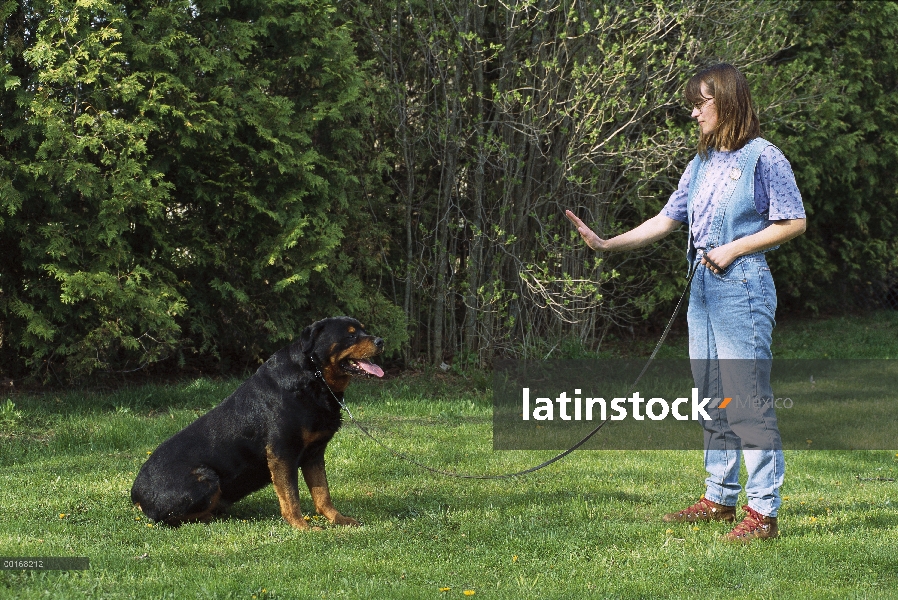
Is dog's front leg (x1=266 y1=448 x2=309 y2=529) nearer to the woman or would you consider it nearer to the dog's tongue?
the dog's tongue

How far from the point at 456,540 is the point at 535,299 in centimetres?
534

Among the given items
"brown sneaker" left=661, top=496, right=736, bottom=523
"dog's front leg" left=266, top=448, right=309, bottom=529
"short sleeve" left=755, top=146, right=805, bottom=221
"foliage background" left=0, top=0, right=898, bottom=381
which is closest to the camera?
"short sleeve" left=755, top=146, right=805, bottom=221

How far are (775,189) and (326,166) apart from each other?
513 cm

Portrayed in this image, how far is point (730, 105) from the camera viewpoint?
14.1 feet

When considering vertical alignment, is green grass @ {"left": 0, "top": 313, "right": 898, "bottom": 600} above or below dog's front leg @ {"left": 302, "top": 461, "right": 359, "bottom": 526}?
below

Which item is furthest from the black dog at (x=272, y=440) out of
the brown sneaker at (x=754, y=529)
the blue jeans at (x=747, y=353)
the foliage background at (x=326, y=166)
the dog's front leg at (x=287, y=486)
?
the foliage background at (x=326, y=166)

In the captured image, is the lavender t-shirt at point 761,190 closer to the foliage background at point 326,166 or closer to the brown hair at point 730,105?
the brown hair at point 730,105

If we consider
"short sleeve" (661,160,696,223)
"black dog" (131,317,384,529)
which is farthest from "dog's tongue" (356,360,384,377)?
"short sleeve" (661,160,696,223)

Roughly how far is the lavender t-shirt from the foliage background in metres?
3.99

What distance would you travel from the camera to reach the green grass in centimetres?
379

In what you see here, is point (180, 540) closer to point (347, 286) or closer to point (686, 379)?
point (347, 286)

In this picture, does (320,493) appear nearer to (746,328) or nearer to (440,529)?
(440,529)

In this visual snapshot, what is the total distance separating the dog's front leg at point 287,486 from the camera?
452 centimetres

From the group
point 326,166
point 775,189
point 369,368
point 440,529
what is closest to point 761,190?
point 775,189
